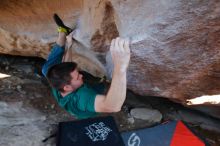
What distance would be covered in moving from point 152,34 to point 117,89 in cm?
74

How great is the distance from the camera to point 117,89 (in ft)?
6.28

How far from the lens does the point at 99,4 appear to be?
2.84m

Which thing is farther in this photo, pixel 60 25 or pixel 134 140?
pixel 134 140

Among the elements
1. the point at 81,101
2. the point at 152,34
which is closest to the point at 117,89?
the point at 81,101

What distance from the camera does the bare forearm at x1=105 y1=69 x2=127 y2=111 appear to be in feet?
6.17

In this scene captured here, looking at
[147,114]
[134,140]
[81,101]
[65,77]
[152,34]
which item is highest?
[152,34]

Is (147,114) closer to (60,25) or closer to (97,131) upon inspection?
(97,131)

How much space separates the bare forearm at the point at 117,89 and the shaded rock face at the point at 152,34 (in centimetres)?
68

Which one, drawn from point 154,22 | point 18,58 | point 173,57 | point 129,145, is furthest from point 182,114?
point 18,58

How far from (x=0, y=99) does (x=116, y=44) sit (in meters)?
2.16

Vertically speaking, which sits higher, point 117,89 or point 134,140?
point 117,89

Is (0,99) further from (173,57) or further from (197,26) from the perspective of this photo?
(197,26)

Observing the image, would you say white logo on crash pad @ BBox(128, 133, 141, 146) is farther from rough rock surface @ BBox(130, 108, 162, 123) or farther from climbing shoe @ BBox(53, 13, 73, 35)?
climbing shoe @ BBox(53, 13, 73, 35)

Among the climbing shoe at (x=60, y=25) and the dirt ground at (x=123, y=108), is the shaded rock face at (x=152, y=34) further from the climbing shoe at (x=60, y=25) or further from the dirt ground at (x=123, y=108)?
the dirt ground at (x=123, y=108)
